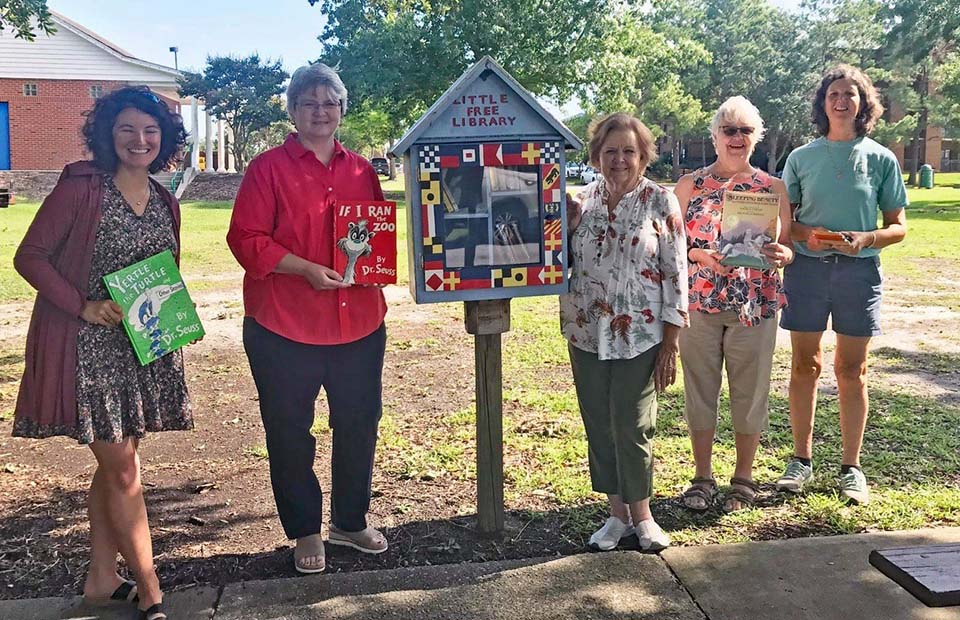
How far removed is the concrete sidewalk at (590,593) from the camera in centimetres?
317

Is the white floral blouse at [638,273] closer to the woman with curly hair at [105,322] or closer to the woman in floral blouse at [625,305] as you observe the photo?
the woman in floral blouse at [625,305]

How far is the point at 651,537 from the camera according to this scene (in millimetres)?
3688

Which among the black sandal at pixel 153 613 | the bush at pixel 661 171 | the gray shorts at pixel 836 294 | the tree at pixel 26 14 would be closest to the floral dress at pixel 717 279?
the gray shorts at pixel 836 294

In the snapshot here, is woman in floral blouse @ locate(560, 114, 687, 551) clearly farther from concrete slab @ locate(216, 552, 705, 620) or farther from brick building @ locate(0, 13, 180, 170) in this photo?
brick building @ locate(0, 13, 180, 170)

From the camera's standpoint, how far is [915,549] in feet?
8.25

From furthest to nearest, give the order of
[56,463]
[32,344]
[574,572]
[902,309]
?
[902,309] < [56,463] < [574,572] < [32,344]

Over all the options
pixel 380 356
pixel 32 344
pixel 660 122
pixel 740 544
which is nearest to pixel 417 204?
pixel 380 356

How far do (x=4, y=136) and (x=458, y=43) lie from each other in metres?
19.7

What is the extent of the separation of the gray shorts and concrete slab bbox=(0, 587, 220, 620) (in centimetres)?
298

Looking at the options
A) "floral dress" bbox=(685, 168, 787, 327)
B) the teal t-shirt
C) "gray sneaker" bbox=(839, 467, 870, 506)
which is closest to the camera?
"floral dress" bbox=(685, 168, 787, 327)

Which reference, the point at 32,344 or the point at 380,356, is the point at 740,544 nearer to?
the point at 380,356

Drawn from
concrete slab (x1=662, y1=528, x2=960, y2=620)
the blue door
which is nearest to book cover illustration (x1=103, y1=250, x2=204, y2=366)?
concrete slab (x1=662, y1=528, x2=960, y2=620)

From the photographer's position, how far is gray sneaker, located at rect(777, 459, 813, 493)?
4348mm

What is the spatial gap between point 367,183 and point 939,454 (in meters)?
3.71
